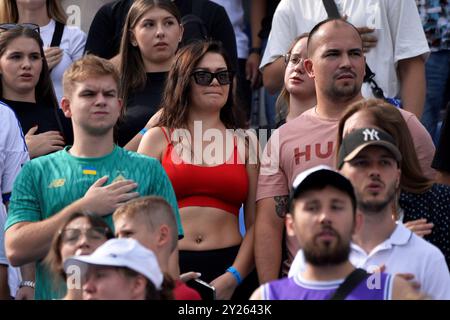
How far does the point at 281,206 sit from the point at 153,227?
1268 mm

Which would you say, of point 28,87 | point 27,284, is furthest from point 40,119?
point 27,284

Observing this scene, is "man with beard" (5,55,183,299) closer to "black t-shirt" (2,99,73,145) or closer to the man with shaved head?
"black t-shirt" (2,99,73,145)

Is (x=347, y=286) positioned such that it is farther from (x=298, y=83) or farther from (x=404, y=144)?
(x=298, y=83)

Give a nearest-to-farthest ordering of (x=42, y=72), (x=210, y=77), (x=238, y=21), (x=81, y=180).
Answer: (x=81, y=180) → (x=210, y=77) → (x=42, y=72) → (x=238, y=21)

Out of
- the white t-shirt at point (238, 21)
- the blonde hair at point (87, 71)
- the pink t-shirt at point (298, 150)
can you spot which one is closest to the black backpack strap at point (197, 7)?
the white t-shirt at point (238, 21)

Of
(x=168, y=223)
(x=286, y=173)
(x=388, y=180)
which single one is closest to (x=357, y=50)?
(x=286, y=173)

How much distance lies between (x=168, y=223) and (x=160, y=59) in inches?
87.5

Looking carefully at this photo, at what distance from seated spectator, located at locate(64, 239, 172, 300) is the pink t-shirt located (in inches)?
66.9

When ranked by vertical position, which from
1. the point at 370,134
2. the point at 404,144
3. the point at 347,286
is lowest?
the point at 347,286

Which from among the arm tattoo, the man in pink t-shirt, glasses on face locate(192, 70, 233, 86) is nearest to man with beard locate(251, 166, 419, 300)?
the man in pink t-shirt

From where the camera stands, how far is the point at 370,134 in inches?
249

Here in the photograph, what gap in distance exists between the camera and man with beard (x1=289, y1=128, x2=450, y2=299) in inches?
232

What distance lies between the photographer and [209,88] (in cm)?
738

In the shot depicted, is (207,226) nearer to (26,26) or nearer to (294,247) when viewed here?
(294,247)
